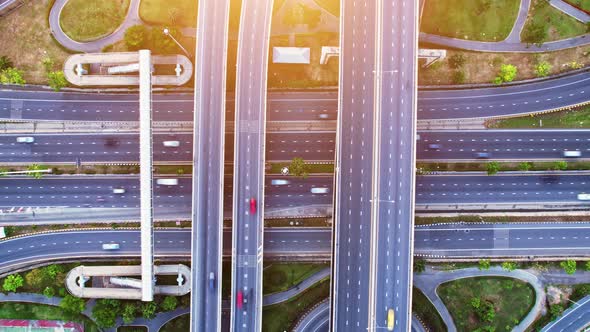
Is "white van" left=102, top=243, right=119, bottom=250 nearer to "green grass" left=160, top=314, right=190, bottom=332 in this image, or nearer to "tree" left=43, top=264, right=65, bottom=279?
"tree" left=43, top=264, right=65, bottom=279

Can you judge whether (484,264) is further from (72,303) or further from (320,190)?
(72,303)

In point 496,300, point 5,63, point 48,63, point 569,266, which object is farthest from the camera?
point 5,63

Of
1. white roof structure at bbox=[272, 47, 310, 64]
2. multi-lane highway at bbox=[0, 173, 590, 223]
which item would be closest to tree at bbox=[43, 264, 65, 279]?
multi-lane highway at bbox=[0, 173, 590, 223]

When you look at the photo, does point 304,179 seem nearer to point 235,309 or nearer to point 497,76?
point 235,309

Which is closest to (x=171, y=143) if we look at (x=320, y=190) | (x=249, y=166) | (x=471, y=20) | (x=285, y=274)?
(x=249, y=166)

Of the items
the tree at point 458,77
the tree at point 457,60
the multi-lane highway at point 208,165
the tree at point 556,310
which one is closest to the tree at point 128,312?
the multi-lane highway at point 208,165

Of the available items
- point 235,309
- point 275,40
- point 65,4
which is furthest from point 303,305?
point 65,4
